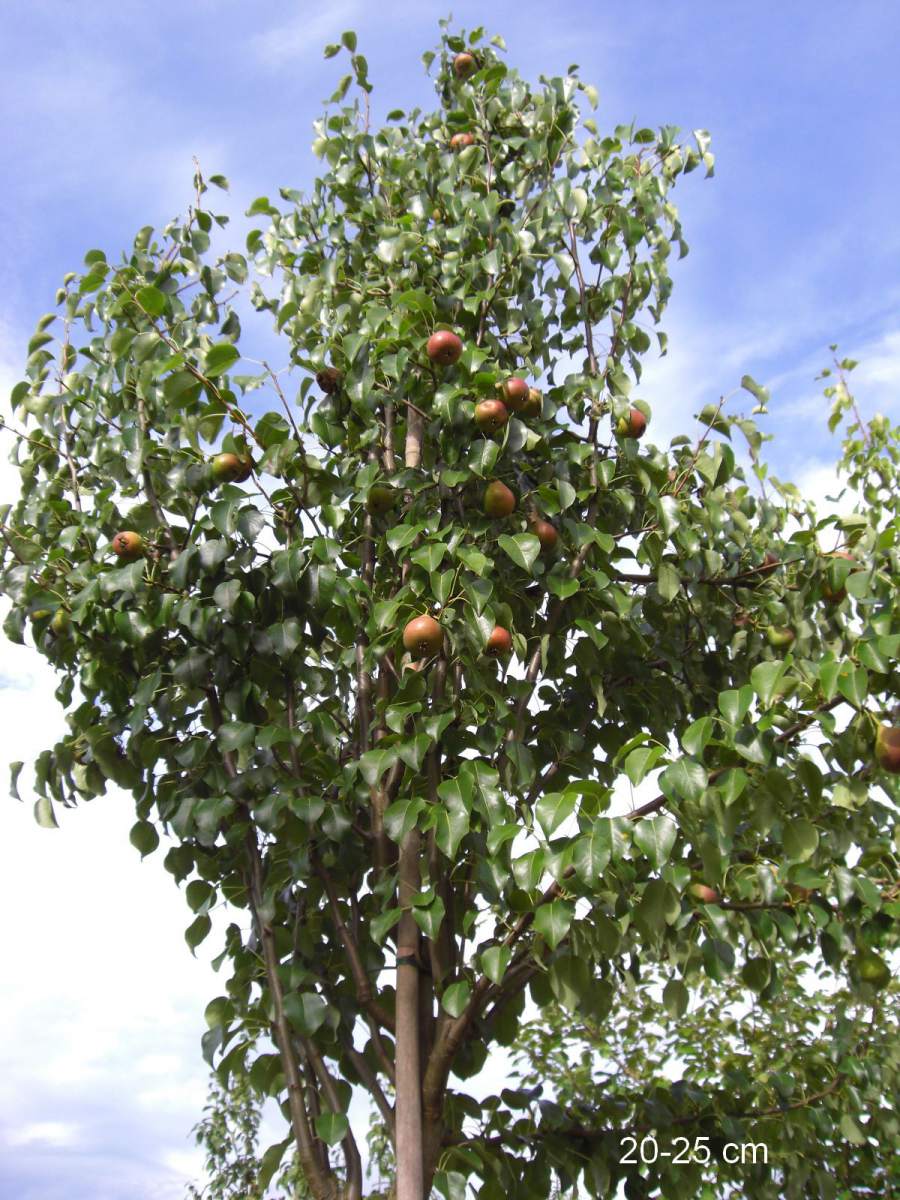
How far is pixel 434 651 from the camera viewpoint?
2.70 metres

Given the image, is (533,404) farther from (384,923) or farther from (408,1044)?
(408,1044)

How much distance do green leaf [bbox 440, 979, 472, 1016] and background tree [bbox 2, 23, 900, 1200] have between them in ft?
0.04

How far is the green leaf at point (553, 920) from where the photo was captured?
2.11 metres

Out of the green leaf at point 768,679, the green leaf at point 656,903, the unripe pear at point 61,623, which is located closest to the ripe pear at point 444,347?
the unripe pear at point 61,623

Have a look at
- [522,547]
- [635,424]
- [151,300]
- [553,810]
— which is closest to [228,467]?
[151,300]

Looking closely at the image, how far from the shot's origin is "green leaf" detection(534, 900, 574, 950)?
2.11 m

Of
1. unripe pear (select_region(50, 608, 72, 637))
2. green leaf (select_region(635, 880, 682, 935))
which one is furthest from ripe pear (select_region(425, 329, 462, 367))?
green leaf (select_region(635, 880, 682, 935))

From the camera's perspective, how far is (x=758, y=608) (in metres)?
3.35

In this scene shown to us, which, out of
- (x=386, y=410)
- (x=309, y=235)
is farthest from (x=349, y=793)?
(x=309, y=235)

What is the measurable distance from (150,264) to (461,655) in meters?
1.73

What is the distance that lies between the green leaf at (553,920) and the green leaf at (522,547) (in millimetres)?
870

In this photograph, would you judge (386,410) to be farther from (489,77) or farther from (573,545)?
(489,77)

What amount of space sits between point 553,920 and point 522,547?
3.24 feet

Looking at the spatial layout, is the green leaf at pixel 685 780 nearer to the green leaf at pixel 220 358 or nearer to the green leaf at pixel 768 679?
the green leaf at pixel 768 679
